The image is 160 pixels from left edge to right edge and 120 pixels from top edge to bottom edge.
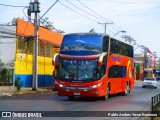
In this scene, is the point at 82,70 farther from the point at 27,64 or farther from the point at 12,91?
the point at 27,64

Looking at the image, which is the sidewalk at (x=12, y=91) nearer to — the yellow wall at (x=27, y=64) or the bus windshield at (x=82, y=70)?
the yellow wall at (x=27, y=64)

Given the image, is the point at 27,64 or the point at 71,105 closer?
the point at 71,105

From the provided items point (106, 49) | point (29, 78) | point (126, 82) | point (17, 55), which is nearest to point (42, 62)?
point (29, 78)

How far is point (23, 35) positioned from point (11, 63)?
10.8ft

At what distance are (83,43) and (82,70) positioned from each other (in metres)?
1.62

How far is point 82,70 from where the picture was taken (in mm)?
25031

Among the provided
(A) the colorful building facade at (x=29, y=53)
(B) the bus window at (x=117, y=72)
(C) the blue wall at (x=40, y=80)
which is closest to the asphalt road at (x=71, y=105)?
(B) the bus window at (x=117, y=72)

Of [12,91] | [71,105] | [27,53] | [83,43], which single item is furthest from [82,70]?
[27,53]

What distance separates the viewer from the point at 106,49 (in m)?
26.2

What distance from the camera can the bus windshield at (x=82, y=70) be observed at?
81.8 ft

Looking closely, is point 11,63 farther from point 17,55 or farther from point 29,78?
point 29,78

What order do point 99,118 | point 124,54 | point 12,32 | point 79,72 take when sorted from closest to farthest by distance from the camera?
point 99,118 < point 79,72 < point 124,54 < point 12,32

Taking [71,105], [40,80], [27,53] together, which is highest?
[27,53]

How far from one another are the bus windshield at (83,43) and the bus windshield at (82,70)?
0.79 meters
